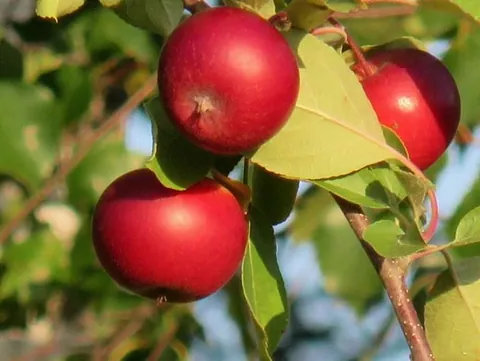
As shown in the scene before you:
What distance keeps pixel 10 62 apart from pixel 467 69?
710 mm

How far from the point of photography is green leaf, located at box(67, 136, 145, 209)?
1.96 metres


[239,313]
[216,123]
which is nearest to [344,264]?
[239,313]

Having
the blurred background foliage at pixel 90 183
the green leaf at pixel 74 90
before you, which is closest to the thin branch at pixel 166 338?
the blurred background foliage at pixel 90 183

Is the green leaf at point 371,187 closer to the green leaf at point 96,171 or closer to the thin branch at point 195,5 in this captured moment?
the thin branch at point 195,5

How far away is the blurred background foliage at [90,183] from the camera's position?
6.11ft

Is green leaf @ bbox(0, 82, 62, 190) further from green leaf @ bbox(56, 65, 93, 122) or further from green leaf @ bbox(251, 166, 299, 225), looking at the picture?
green leaf @ bbox(251, 166, 299, 225)

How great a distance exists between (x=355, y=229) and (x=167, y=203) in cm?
14

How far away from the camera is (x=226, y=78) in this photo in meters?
0.74

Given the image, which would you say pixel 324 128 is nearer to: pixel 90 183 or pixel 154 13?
pixel 154 13

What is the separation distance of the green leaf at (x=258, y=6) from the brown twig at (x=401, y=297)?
0.18m

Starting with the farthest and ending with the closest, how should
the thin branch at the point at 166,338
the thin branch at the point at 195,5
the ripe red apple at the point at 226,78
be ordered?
the thin branch at the point at 166,338
the thin branch at the point at 195,5
the ripe red apple at the point at 226,78

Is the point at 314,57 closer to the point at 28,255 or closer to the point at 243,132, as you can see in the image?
the point at 243,132

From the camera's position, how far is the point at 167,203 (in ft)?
2.75

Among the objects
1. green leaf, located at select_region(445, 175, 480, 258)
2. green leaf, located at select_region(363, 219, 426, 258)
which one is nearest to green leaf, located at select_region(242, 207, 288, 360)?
green leaf, located at select_region(363, 219, 426, 258)
